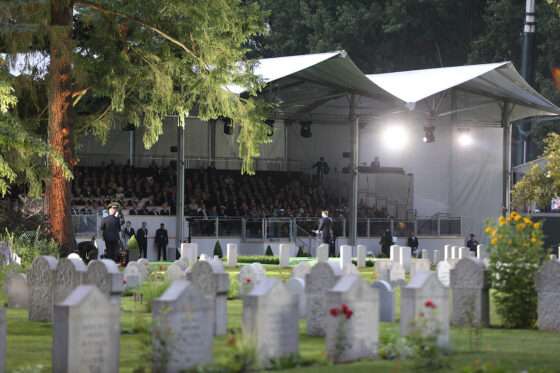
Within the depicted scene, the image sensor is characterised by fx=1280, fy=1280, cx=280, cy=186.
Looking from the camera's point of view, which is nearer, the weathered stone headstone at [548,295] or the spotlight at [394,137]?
the weathered stone headstone at [548,295]

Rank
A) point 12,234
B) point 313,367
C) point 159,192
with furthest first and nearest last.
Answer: point 159,192 < point 12,234 < point 313,367

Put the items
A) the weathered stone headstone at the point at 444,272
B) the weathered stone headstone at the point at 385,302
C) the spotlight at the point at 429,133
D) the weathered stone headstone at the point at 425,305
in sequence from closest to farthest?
1. the weathered stone headstone at the point at 425,305
2. the weathered stone headstone at the point at 385,302
3. the weathered stone headstone at the point at 444,272
4. the spotlight at the point at 429,133

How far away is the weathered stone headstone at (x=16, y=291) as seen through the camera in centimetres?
2152

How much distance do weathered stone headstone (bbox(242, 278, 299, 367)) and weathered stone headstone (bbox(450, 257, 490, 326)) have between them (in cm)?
518

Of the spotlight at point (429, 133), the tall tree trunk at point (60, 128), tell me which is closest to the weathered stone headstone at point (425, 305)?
the tall tree trunk at point (60, 128)

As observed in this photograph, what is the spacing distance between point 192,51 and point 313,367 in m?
22.5

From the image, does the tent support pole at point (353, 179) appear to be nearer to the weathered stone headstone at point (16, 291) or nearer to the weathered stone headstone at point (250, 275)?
the weathered stone headstone at point (250, 275)

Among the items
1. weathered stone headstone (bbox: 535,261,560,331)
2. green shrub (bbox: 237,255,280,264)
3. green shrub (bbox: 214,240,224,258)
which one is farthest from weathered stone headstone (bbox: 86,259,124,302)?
green shrub (bbox: 214,240,224,258)

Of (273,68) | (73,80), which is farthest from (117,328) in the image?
(273,68)

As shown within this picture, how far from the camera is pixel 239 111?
1421 inches

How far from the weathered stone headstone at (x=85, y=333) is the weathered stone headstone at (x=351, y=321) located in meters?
2.59

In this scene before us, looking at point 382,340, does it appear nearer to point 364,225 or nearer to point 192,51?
point 192,51

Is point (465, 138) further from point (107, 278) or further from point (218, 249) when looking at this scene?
point (107, 278)

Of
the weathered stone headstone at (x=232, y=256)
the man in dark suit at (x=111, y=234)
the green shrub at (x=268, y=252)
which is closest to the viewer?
the man in dark suit at (x=111, y=234)
